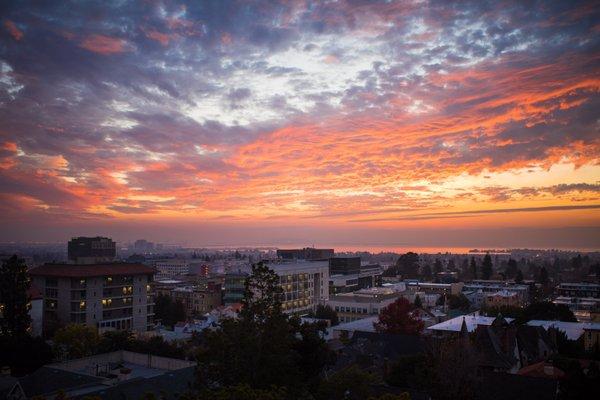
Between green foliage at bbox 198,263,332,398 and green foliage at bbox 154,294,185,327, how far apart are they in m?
66.9

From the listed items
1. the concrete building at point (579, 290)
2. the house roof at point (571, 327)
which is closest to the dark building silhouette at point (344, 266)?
the concrete building at point (579, 290)

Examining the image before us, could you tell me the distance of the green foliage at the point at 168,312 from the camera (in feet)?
278

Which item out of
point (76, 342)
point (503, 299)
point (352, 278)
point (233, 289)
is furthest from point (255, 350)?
point (352, 278)

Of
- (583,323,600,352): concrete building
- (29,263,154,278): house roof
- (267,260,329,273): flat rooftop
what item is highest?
(29,263,154,278): house roof

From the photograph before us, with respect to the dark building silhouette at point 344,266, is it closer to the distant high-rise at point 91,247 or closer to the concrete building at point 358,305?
the concrete building at point 358,305

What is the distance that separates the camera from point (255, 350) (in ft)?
66.6

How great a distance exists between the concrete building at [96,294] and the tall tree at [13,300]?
1691cm

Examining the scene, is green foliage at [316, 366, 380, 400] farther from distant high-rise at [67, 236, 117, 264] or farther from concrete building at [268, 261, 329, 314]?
distant high-rise at [67, 236, 117, 264]

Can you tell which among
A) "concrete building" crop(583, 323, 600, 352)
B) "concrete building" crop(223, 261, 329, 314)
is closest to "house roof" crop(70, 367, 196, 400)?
"concrete building" crop(583, 323, 600, 352)

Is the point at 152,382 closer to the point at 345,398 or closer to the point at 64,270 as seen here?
the point at 345,398

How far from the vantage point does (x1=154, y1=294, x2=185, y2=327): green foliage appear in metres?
84.6

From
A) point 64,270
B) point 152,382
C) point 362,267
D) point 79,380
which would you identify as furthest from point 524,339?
point 362,267

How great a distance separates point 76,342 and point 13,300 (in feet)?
27.8

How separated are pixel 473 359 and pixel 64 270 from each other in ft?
197
